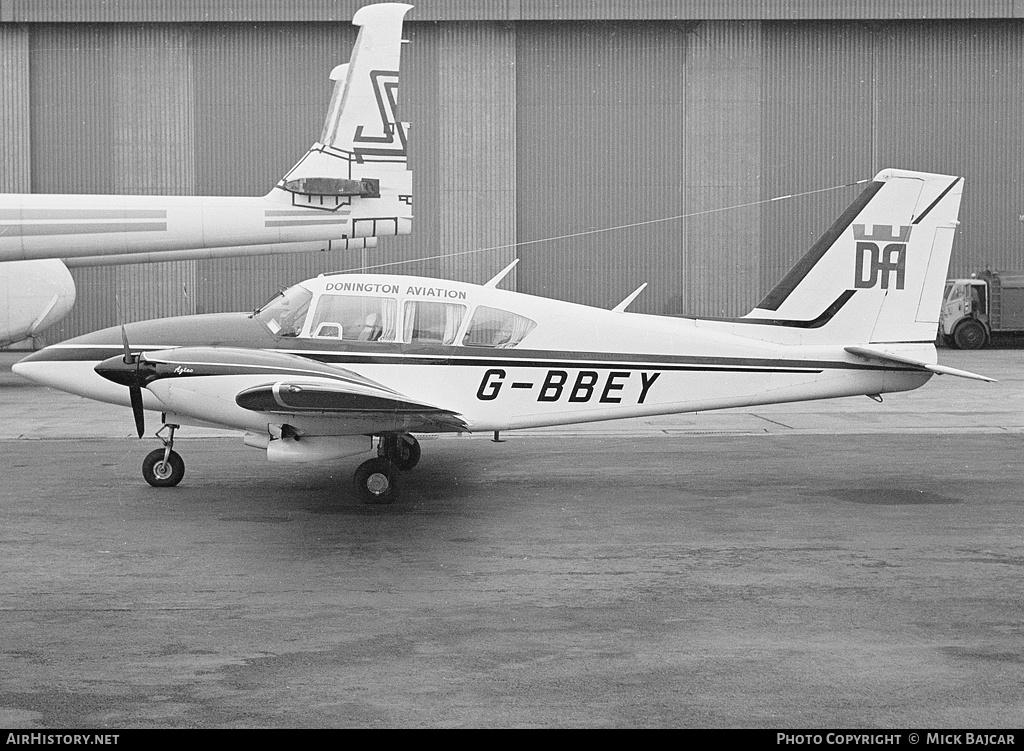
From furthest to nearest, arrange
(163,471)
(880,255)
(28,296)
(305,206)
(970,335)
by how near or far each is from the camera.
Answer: (970,335) < (28,296) < (305,206) < (880,255) < (163,471)

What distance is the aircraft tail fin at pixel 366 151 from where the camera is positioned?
22.1 metres

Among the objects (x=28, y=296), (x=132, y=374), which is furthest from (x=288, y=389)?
(x=28, y=296)

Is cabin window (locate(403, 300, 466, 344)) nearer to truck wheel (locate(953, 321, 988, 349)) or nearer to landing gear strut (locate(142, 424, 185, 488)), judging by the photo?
landing gear strut (locate(142, 424, 185, 488))

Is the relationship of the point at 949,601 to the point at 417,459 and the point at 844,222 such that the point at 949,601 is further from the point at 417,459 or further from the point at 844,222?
the point at 417,459

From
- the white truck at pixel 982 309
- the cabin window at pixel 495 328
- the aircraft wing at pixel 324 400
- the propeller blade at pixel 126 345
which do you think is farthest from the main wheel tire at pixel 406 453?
the white truck at pixel 982 309

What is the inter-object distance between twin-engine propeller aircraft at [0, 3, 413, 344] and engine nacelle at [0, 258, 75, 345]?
4252mm

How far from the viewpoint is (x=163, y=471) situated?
Result: 12508mm

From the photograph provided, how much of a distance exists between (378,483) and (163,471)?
259 centimetres

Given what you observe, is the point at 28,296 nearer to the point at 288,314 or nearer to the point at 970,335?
the point at 288,314

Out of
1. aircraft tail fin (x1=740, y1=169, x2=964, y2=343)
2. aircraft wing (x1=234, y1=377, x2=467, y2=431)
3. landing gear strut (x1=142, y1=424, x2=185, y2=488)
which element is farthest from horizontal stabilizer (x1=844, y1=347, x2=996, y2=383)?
landing gear strut (x1=142, y1=424, x2=185, y2=488)

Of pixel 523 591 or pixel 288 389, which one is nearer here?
pixel 523 591

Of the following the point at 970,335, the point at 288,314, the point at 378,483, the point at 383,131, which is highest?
the point at 383,131

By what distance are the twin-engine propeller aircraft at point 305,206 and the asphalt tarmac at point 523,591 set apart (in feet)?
26.7

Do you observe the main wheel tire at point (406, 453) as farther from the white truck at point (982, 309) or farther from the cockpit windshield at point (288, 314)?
the white truck at point (982, 309)
